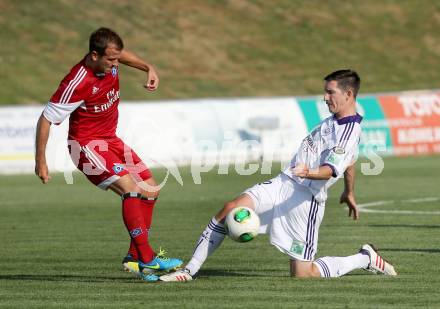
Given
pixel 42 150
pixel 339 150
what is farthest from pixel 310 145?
pixel 42 150

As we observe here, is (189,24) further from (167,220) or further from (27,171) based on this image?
(167,220)

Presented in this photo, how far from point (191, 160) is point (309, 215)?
19982mm

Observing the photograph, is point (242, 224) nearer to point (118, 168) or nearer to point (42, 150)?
point (118, 168)

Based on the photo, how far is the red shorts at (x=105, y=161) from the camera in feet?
37.0

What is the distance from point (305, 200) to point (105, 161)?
6.70ft

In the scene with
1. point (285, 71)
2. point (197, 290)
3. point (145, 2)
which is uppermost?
point (145, 2)

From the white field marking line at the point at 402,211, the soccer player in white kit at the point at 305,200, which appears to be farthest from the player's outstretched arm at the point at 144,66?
the white field marking line at the point at 402,211

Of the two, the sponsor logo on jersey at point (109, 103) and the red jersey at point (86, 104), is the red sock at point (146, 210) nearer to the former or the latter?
the red jersey at point (86, 104)

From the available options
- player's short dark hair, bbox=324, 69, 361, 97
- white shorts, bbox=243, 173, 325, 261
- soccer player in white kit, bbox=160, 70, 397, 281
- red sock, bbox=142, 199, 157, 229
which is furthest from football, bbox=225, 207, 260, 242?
red sock, bbox=142, 199, 157, 229

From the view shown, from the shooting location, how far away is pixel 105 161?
11289 mm

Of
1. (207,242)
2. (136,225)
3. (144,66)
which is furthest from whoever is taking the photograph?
(144,66)

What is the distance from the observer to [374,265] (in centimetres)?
1092

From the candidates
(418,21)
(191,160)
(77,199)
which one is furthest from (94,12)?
(77,199)

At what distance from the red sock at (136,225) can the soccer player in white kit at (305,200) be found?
0.50 meters
